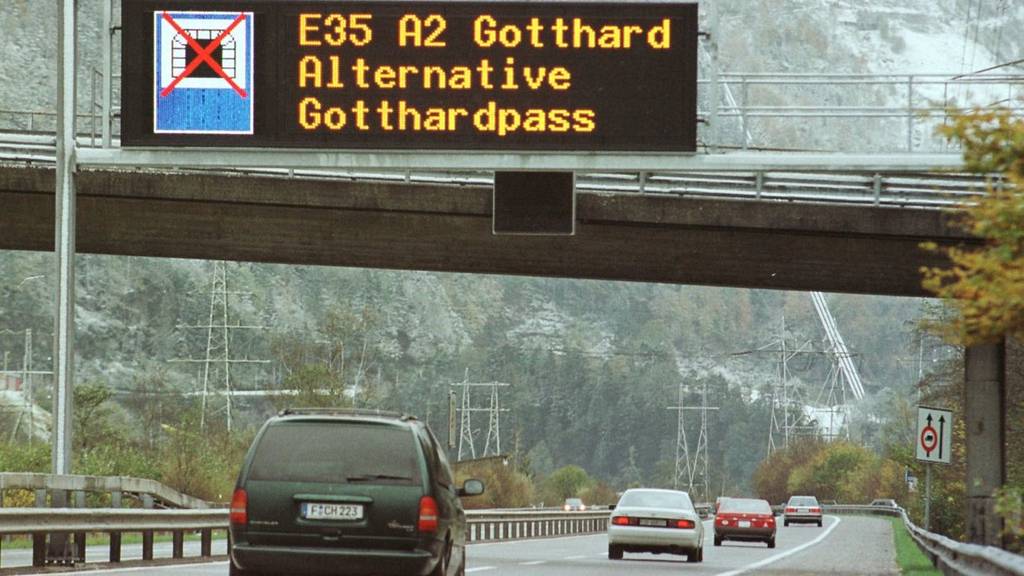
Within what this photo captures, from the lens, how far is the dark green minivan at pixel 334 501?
1455 centimetres

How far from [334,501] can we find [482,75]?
983cm

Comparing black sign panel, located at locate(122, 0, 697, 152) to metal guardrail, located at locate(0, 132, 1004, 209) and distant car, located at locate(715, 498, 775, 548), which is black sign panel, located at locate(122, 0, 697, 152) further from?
distant car, located at locate(715, 498, 775, 548)

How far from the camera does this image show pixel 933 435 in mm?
35281

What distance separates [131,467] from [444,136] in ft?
71.3

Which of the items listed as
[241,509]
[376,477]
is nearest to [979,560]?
[376,477]

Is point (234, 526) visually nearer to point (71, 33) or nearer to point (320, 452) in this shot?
point (320, 452)

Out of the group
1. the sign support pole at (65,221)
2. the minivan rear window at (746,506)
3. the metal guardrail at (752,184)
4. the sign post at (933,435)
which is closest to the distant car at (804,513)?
the minivan rear window at (746,506)

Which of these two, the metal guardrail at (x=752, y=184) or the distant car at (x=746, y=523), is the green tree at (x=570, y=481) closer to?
the distant car at (x=746, y=523)

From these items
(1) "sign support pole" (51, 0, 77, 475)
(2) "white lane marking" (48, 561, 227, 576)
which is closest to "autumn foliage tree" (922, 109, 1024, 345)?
(2) "white lane marking" (48, 561, 227, 576)

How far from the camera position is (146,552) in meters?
22.6

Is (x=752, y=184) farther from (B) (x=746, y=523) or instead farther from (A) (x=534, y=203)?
A: (B) (x=746, y=523)

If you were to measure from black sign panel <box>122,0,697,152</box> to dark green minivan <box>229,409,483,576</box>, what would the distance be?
9.31m

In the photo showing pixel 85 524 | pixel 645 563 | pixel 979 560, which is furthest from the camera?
pixel 645 563

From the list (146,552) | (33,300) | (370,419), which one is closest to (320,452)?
(370,419)
